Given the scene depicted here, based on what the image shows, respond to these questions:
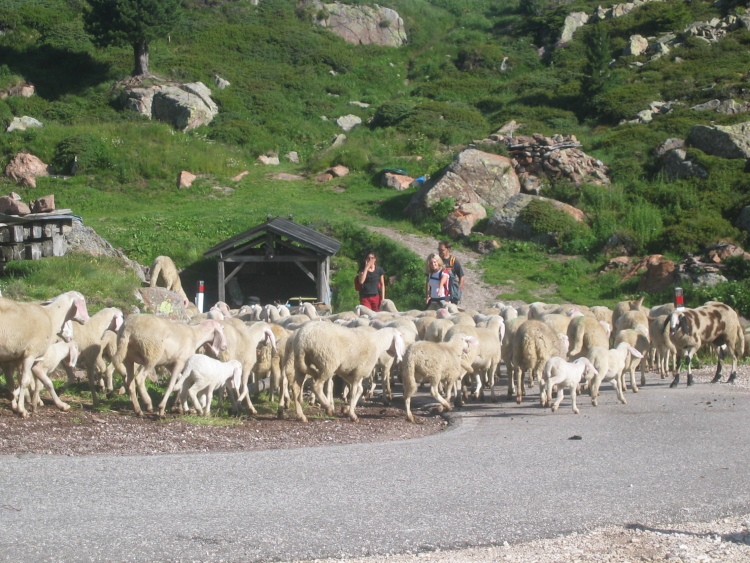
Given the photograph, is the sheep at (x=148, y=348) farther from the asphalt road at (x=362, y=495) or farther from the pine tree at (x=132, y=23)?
the pine tree at (x=132, y=23)

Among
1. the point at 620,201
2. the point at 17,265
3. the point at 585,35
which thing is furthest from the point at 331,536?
the point at 585,35

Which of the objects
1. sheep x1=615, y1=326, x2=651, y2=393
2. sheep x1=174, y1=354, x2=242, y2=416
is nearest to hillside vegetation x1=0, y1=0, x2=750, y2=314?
sheep x1=174, y1=354, x2=242, y2=416

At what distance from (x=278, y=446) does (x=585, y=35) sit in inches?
2422

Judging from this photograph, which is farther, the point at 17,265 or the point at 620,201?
the point at 620,201

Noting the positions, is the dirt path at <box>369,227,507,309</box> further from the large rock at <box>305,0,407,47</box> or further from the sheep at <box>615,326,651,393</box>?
the large rock at <box>305,0,407,47</box>

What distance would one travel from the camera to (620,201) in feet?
108

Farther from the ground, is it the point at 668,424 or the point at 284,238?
the point at 284,238

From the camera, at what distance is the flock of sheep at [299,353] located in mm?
10656

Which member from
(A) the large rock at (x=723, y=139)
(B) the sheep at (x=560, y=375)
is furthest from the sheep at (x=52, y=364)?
(A) the large rock at (x=723, y=139)

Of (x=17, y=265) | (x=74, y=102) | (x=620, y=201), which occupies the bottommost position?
(x=17, y=265)

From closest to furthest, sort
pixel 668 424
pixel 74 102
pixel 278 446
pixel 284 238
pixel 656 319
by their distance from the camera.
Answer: pixel 278 446 → pixel 668 424 → pixel 656 319 → pixel 284 238 → pixel 74 102

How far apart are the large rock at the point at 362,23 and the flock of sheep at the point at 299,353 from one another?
5990cm

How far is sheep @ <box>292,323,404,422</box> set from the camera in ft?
36.2

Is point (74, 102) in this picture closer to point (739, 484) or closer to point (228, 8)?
point (228, 8)
